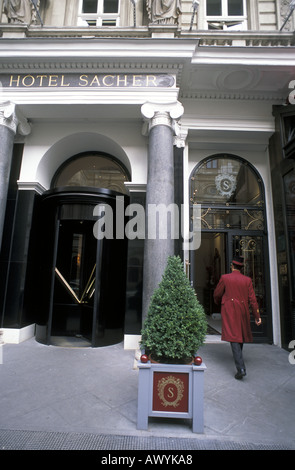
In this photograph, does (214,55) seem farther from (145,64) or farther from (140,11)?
(140,11)

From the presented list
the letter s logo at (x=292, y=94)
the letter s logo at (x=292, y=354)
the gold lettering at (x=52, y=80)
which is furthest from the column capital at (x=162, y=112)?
the letter s logo at (x=292, y=354)

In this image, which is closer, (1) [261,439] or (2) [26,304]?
(1) [261,439]

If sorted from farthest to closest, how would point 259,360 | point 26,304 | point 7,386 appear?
1. point 26,304
2. point 259,360
3. point 7,386

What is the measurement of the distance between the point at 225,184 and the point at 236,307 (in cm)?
413

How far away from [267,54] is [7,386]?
8.35 m

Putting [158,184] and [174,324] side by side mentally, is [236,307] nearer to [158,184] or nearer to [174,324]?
[174,324]

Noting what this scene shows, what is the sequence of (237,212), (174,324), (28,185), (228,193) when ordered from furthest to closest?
(228,193) → (237,212) → (28,185) → (174,324)

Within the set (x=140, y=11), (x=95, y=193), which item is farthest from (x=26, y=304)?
(x=140, y=11)

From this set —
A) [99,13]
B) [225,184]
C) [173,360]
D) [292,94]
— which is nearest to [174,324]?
[173,360]

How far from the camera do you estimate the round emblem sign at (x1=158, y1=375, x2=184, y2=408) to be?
2830mm

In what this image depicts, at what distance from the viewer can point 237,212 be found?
727 centimetres

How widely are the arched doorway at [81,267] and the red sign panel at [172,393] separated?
336 centimetres

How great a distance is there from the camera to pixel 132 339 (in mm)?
5887

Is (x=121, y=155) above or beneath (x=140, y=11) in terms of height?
beneath
